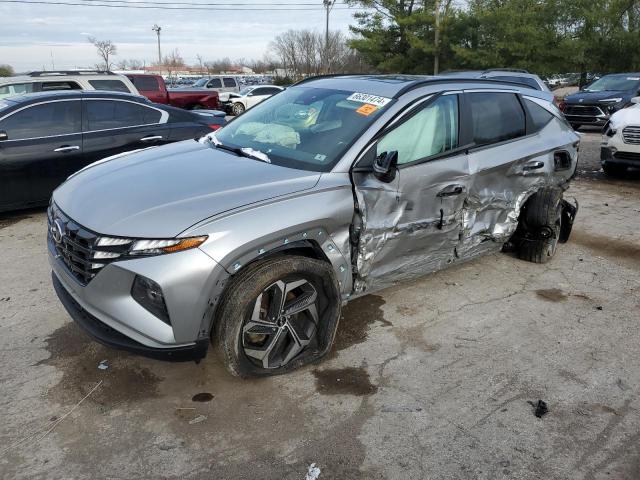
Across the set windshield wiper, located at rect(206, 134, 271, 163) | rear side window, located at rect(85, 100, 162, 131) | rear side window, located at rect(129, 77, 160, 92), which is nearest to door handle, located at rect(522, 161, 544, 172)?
windshield wiper, located at rect(206, 134, 271, 163)

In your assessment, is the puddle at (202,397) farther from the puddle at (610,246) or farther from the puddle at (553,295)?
the puddle at (610,246)

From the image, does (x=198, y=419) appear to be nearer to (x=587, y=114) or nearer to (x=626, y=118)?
(x=626, y=118)

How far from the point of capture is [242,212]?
2.84 metres

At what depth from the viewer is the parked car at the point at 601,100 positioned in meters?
14.6

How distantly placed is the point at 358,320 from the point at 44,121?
15.9ft

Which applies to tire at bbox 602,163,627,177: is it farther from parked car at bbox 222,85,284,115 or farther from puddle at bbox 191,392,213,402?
parked car at bbox 222,85,284,115

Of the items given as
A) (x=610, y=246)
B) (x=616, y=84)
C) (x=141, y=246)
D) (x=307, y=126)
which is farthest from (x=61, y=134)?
(x=616, y=84)

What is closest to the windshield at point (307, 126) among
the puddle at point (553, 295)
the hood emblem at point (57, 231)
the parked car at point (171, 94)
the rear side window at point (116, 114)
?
the hood emblem at point (57, 231)

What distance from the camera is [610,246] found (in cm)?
580

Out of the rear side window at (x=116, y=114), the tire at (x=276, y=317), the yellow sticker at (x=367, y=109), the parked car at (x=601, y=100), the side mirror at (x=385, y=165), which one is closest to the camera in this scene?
the tire at (x=276, y=317)

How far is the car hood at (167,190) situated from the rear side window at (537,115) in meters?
2.59

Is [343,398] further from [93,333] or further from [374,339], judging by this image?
[93,333]

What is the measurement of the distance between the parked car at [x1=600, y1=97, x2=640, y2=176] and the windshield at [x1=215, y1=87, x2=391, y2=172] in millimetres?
6516

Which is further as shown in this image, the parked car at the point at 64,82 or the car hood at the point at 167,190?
the parked car at the point at 64,82
